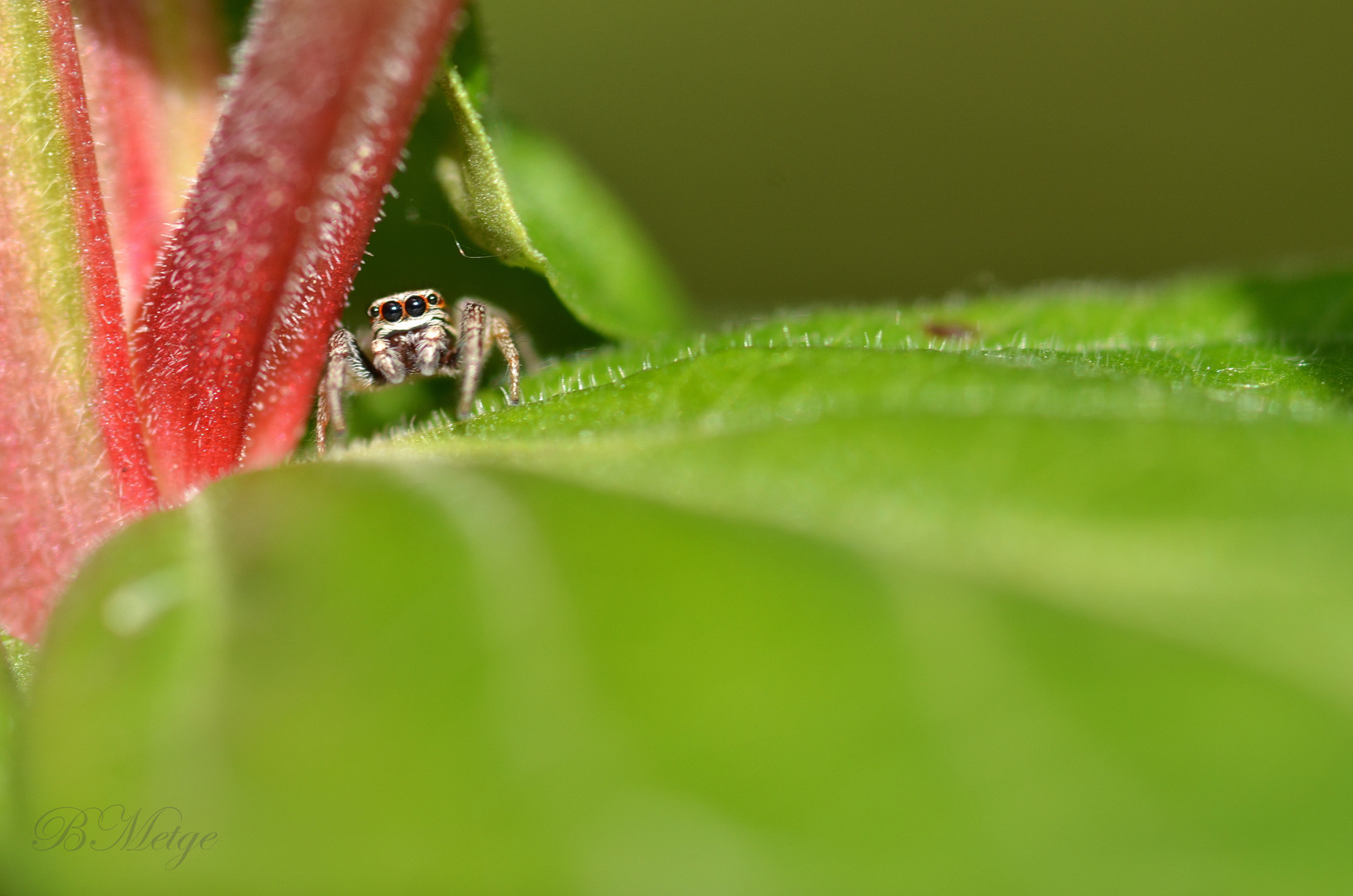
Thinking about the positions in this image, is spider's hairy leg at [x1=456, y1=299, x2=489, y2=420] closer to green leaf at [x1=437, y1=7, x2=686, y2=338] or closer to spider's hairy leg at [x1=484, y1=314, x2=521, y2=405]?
spider's hairy leg at [x1=484, y1=314, x2=521, y2=405]

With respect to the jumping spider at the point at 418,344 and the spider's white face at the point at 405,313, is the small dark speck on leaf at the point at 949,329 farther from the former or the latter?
the spider's white face at the point at 405,313

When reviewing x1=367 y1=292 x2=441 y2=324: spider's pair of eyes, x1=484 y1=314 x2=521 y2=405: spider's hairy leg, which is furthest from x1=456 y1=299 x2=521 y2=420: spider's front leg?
x1=367 y1=292 x2=441 y2=324: spider's pair of eyes

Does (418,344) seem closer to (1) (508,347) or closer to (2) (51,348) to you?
(1) (508,347)

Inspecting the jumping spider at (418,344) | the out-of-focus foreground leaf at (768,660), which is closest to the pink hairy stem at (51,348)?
the out-of-focus foreground leaf at (768,660)

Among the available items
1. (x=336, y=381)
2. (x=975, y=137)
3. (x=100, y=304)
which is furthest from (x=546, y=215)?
(x=975, y=137)

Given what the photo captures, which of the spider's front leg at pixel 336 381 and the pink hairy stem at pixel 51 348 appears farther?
the spider's front leg at pixel 336 381

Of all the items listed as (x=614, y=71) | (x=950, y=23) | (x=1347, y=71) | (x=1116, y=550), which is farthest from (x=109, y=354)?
(x=1347, y=71)

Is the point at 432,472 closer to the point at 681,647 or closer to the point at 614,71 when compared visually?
the point at 681,647
